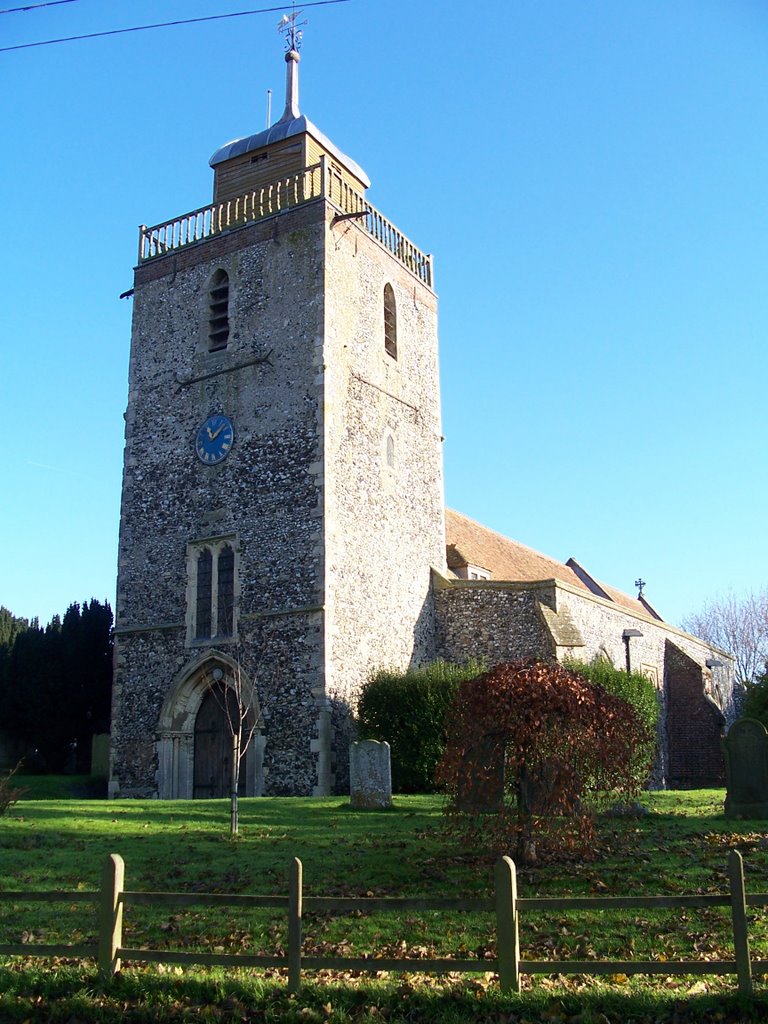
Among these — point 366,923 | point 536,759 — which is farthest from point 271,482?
point 366,923

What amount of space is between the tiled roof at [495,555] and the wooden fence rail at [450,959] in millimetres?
19682

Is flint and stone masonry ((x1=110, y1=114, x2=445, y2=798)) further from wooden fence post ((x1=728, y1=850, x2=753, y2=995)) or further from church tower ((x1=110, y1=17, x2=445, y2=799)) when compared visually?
wooden fence post ((x1=728, y1=850, x2=753, y2=995))

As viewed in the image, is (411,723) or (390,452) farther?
(390,452)

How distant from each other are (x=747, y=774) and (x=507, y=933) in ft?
27.9

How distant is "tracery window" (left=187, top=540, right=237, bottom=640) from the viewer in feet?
73.2

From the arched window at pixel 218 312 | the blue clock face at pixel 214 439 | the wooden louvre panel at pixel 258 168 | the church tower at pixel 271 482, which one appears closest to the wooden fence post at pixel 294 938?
the church tower at pixel 271 482

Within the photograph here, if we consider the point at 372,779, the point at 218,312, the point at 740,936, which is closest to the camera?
the point at 740,936

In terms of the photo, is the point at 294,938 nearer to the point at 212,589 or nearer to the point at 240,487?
the point at 212,589

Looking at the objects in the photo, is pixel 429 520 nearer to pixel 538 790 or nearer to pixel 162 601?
pixel 162 601

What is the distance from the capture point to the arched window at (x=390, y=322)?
25906 millimetres

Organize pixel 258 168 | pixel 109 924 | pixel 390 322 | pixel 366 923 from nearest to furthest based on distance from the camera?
pixel 109 924 → pixel 366 923 → pixel 390 322 → pixel 258 168

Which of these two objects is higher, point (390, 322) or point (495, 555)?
point (390, 322)

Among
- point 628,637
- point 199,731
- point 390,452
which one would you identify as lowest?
point 199,731

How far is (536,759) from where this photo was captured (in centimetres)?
1095
